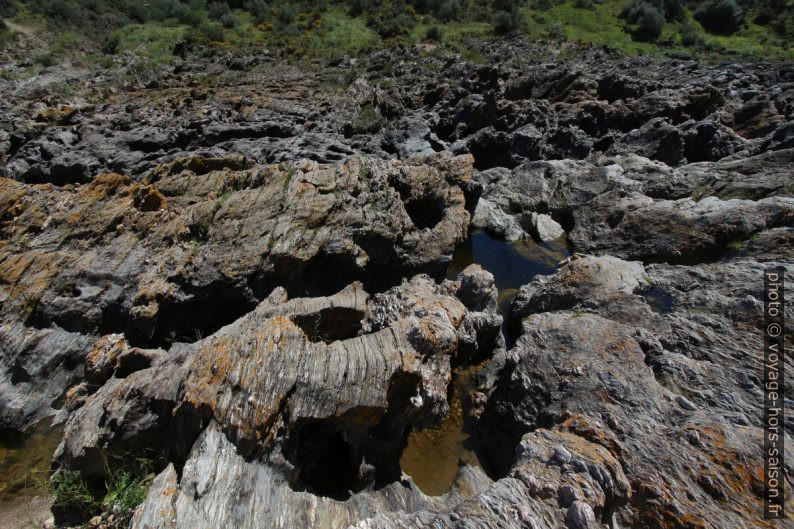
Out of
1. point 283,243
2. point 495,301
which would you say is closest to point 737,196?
point 495,301

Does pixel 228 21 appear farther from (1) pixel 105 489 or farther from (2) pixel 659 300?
(2) pixel 659 300

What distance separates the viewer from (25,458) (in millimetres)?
9195

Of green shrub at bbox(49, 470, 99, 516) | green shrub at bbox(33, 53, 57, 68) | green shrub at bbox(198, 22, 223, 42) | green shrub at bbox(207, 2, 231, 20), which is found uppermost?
green shrub at bbox(207, 2, 231, 20)

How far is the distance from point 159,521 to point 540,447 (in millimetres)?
6643

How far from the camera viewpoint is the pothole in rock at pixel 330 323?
10.3 metres

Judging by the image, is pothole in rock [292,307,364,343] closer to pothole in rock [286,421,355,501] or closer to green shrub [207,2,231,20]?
pothole in rock [286,421,355,501]

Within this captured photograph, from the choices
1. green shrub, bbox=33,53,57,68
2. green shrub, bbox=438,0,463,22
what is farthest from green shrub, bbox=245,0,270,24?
green shrub, bbox=33,53,57,68

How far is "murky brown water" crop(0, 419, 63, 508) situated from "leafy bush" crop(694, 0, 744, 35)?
89655 mm

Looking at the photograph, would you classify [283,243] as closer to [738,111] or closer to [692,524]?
[692,524]

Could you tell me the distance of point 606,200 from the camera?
68.7 ft

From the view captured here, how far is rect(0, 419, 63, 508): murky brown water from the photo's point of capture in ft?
27.6

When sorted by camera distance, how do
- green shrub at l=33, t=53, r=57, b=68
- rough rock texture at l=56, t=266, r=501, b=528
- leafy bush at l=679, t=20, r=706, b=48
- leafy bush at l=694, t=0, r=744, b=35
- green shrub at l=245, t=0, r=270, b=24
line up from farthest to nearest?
green shrub at l=245, t=0, r=270, b=24, leafy bush at l=694, t=0, r=744, b=35, leafy bush at l=679, t=20, r=706, b=48, green shrub at l=33, t=53, r=57, b=68, rough rock texture at l=56, t=266, r=501, b=528

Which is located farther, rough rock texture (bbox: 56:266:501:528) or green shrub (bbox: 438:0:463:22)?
green shrub (bbox: 438:0:463:22)

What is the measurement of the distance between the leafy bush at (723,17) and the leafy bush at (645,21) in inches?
329
